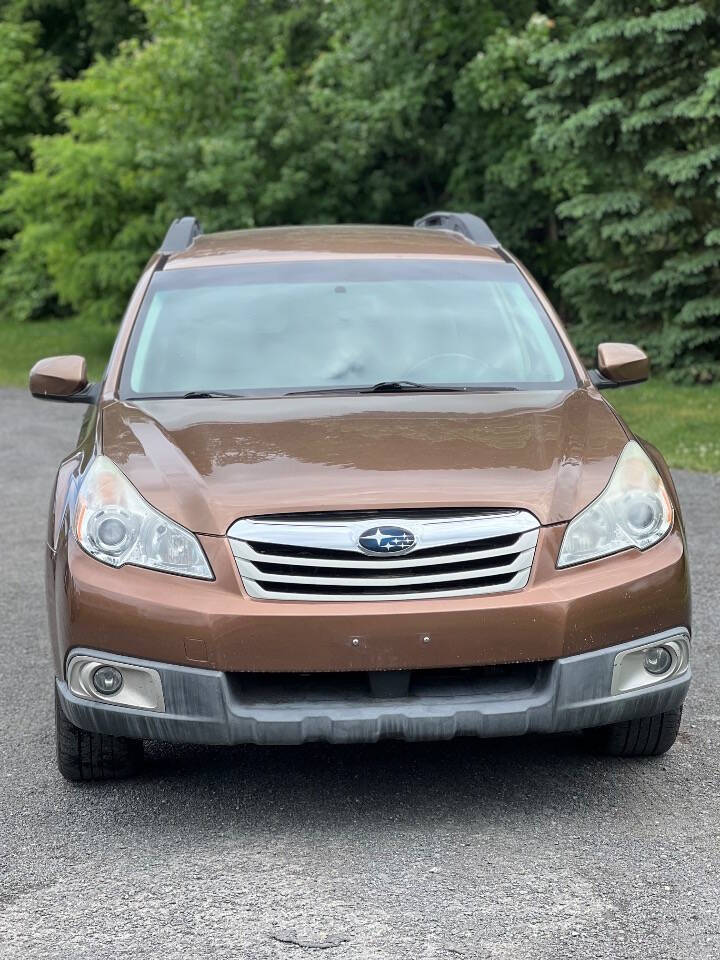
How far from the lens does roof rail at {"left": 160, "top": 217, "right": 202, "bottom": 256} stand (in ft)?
21.2

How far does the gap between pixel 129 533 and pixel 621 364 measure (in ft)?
7.02

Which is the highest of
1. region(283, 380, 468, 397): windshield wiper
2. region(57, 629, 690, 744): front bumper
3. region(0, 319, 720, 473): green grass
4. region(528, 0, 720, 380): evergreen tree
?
region(283, 380, 468, 397): windshield wiper

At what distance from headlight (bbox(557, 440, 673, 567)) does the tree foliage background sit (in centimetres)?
1210

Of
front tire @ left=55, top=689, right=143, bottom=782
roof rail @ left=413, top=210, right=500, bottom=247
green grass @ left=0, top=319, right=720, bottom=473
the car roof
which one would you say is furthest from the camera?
green grass @ left=0, top=319, right=720, bottom=473

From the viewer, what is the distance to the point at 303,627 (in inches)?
162

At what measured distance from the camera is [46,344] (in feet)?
93.0

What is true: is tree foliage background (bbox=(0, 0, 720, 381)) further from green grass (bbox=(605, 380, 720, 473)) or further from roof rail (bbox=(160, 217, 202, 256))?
roof rail (bbox=(160, 217, 202, 256))

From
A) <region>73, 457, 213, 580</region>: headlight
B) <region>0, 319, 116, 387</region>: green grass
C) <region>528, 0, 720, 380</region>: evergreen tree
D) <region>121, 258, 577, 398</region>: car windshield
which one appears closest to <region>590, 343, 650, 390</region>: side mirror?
<region>121, 258, 577, 398</region>: car windshield

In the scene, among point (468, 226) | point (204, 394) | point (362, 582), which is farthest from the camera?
point (468, 226)

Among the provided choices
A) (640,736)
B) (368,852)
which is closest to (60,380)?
(368,852)

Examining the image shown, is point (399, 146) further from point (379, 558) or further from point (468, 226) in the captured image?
point (379, 558)

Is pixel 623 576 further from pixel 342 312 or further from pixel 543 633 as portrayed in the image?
pixel 342 312

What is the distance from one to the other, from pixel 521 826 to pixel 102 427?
181 centimetres

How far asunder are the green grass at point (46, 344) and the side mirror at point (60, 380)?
16.0 m
